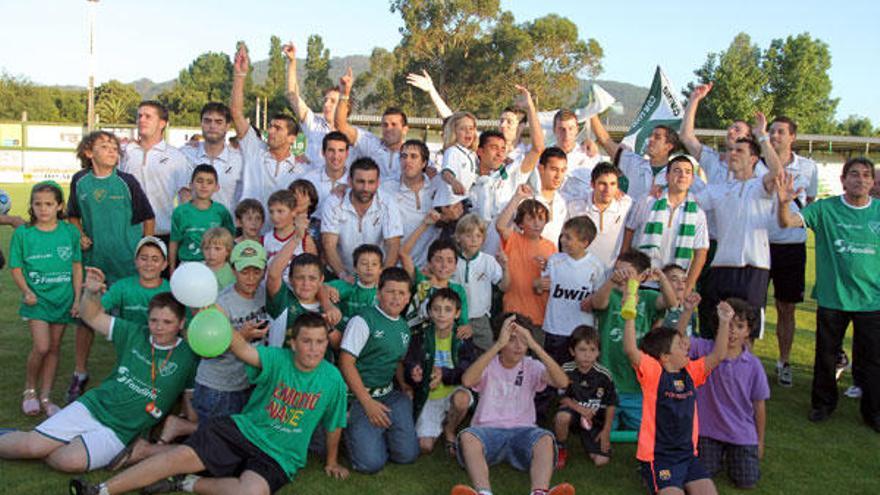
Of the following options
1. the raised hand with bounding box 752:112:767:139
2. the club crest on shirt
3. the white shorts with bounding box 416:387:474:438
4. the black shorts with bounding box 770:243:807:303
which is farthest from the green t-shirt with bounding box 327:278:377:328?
the black shorts with bounding box 770:243:807:303

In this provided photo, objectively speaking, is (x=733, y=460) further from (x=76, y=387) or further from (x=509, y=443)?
(x=76, y=387)

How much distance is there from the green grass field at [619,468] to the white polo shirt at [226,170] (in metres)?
1.92

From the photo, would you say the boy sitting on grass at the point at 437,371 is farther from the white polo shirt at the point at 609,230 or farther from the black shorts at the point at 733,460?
the black shorts at the point at 733,460

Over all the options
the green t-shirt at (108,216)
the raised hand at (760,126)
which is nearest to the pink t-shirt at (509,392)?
the raised hand at (760,126)

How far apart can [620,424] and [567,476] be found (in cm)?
97

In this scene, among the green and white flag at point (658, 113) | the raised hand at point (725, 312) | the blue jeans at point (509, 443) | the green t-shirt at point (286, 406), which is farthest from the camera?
the green and white flag at point (658, 113)

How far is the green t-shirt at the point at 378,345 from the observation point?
15.4 ft

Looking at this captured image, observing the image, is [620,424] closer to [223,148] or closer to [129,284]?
[129,284]

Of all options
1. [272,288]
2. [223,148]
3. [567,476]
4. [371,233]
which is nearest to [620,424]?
[567,476]

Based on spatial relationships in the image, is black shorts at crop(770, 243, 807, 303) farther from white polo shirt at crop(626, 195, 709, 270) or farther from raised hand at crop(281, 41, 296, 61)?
raised hand at crop(281, 41, 296, 61)

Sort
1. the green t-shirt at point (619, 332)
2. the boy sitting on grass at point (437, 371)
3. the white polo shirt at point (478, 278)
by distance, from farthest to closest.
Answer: the white polo shirt at point (478, 278), the green t-shirt at point (619, 332), the boy sitting on grass at point (437, 371)

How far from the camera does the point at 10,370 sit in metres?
6.04

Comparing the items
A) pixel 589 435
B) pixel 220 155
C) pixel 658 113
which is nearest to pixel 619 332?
pixel 589 435

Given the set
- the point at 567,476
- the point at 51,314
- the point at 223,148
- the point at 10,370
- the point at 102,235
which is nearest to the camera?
the point at 567,476
